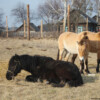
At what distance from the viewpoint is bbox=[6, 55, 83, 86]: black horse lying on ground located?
435 centimetres

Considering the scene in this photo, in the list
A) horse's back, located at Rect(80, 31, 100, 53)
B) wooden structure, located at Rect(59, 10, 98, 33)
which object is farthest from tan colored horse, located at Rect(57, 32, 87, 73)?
wooden structure, located at Rect(59, 10, 98, 33)

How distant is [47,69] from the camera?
4.57m

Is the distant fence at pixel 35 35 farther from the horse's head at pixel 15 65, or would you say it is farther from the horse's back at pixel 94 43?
the horse's head at pixel 15 65

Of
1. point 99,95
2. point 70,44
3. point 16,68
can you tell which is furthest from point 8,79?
point 70,44

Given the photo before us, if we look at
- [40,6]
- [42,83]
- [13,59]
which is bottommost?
[42,83]

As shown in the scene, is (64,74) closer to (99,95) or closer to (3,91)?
(99,95)

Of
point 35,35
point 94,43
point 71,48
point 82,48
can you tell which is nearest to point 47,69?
point 82,48

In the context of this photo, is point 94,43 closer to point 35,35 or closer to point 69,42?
point 69,42

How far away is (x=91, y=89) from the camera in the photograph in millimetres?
4020

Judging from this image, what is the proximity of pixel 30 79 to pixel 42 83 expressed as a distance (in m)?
0.37

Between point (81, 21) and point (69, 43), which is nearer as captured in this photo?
A: point (69, 43)

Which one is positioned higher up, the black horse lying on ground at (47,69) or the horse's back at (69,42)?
the horse's back at (69,42)

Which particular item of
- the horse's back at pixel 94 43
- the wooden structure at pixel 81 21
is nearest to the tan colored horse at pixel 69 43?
the horse's back at pixel 94 43

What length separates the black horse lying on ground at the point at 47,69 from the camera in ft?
14.3
